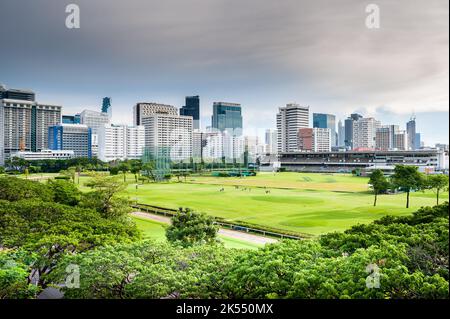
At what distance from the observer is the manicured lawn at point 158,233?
1002cm

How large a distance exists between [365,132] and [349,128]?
0.44 metres

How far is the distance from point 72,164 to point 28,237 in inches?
110

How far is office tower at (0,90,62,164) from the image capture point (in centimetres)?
926

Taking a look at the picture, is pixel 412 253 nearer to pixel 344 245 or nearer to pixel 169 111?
pixel 344 245

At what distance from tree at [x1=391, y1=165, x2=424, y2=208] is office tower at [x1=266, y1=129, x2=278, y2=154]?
3.31 meters

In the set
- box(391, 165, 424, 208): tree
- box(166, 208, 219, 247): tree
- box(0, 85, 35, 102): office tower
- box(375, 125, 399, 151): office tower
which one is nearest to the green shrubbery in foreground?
box(166, 208, 219, 247): tree

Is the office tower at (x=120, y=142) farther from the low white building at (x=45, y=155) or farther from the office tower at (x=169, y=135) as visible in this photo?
the low white building at (x=45, y=155)

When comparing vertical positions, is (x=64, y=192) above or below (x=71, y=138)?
below

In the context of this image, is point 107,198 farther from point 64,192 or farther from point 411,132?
point 411,132

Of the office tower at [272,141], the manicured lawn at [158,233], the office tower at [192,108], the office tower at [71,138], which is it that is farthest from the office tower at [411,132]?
the office tower at [71,138]

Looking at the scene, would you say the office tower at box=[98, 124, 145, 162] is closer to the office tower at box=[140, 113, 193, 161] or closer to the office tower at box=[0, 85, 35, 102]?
the office tower at box=[140, 113, 193, 161]

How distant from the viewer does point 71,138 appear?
9.81 m

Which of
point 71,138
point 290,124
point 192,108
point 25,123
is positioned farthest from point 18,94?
point 290,124

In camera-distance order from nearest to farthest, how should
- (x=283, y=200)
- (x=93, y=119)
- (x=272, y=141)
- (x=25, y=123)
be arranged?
(x=25, y=123), (x=93, y=119), (x=272, y=141), (x=283, y=200)
